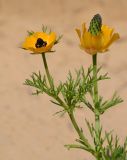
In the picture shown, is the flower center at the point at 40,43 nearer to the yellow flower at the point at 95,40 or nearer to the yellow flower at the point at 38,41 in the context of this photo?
the yellow flower at the point at 38,41

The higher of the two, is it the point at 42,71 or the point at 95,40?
the point at 42,71

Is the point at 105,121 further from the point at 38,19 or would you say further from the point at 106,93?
the point at 38,19

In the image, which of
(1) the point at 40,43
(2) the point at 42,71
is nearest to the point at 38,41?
(1) the point at 40,43

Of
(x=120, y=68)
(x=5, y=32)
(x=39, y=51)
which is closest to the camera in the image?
(x=39, y=51)

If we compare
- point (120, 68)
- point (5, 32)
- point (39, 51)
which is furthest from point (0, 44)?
point (39, 51)

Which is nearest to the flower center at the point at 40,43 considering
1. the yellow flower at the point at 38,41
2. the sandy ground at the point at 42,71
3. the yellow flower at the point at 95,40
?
the yellow flower at the point at 38,41

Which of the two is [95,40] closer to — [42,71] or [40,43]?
[40,43]

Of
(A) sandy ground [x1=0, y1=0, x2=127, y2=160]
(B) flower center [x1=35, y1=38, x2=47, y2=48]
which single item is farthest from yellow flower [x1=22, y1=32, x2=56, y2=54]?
(A) sandy ground [x1=0, y1=0, x2=127, y2=160]

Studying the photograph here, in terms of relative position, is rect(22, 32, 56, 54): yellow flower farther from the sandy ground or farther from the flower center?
the sandy ground
